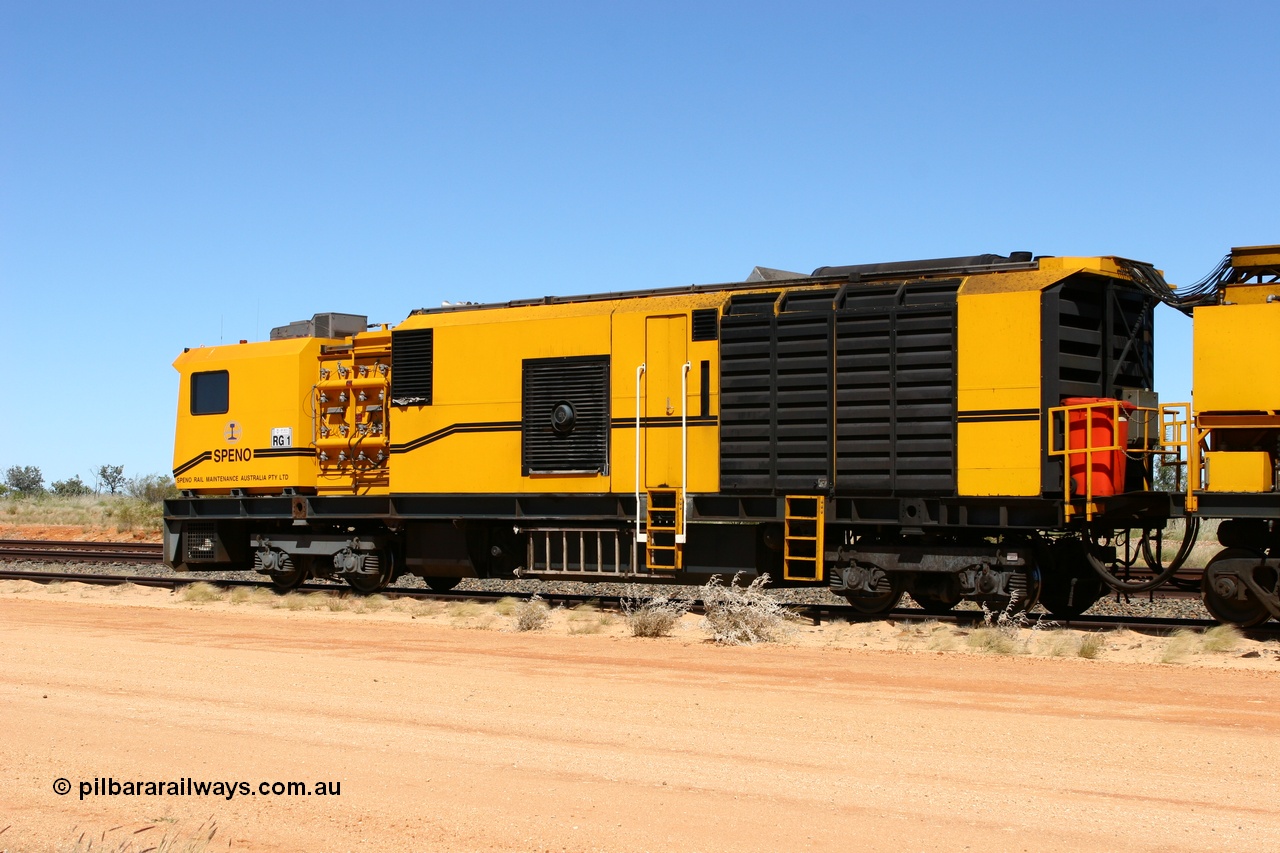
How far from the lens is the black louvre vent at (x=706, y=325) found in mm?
16516

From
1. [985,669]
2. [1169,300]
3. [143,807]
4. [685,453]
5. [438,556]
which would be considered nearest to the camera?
[143,807]

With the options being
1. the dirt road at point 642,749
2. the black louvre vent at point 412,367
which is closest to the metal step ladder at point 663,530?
the dirt road at point 642,749

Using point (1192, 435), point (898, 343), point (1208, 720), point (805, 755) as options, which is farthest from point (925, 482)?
point (805, 755)

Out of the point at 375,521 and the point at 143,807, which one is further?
the point at 375,521

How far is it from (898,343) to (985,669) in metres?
4.20

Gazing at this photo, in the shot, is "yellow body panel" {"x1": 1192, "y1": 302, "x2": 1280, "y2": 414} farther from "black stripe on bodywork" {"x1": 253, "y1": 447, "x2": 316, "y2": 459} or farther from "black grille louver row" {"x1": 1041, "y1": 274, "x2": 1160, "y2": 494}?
"black stripe on bodywork" {"x1": 253, "y1": 447, "x2": 316, "y2": 459}

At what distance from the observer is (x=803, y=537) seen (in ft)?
52.5

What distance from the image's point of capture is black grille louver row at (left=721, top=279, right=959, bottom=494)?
15094mm

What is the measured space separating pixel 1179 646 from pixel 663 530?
6233 mm

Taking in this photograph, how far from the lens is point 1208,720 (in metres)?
9.84

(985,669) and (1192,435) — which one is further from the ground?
(1192,435)

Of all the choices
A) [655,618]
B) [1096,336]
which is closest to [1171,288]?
[1096,336]

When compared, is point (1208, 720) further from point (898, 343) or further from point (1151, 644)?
point (898, 343)

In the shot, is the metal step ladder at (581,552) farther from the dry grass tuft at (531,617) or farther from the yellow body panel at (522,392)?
the dry grass tuft at (531,617)
